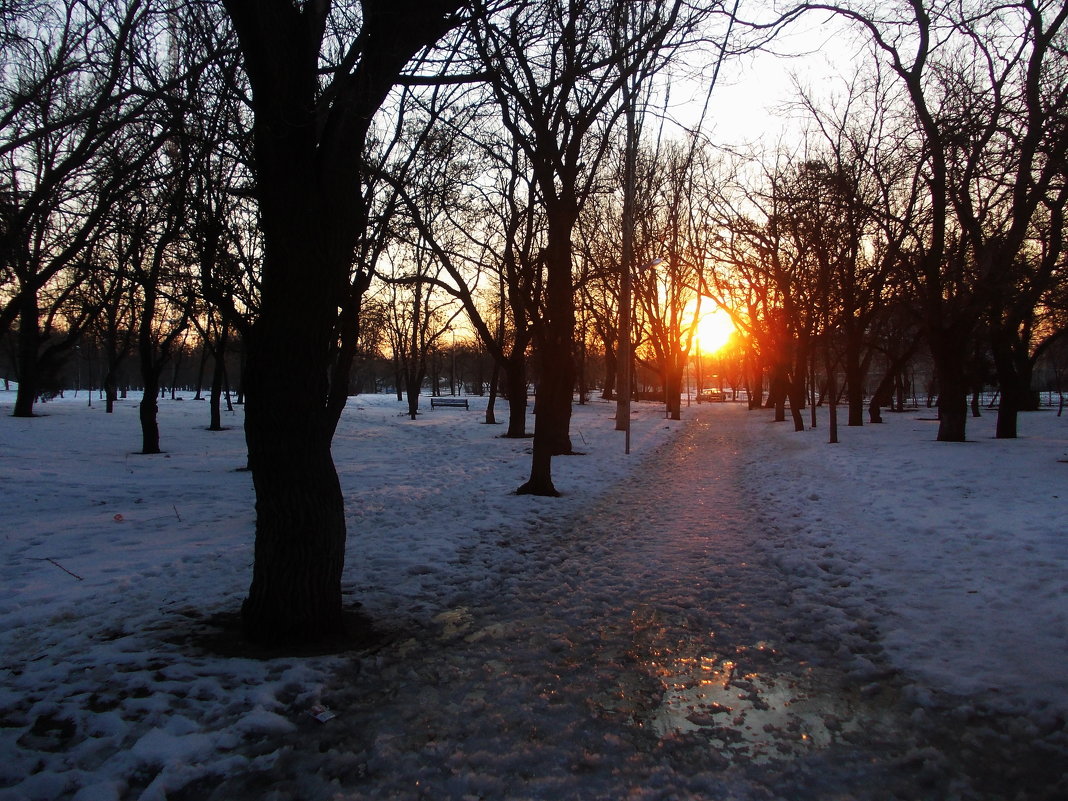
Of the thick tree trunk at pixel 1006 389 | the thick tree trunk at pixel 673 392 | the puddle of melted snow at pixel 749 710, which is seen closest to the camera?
the puddle of melted snow at pixel 749 710

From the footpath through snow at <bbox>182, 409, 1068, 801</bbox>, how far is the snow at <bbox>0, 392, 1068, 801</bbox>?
0.02 metres

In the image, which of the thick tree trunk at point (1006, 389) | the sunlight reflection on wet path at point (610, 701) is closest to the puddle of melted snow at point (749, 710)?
the sunlight reflection on wet path at point (610, 701)

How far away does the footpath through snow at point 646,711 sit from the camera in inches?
116

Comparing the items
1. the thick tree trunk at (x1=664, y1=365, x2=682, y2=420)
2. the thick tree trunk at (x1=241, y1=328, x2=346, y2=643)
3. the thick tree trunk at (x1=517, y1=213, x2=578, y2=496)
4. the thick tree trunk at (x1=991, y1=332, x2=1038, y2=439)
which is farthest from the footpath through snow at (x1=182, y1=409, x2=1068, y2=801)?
the thick tree trunk at (x1=664, y1=365, x2=682, y2=420)

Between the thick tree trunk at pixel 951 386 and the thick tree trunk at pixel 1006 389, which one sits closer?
the thick tree trunk at pixel 951 386

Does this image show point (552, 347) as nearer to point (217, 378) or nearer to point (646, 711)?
point (646, 711)

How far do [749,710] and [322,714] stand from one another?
226 cm

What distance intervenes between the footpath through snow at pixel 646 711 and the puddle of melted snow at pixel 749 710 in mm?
12

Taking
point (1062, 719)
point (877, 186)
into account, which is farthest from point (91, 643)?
point (877, 186)

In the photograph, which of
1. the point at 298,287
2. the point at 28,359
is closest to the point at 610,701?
the point at 298,287

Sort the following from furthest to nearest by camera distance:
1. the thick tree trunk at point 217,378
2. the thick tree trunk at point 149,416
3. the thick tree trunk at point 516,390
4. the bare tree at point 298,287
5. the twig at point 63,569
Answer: the thick tree trunk at point 217,378 < the thick tree trunk at point 516,390 < the thick tree trunk at point 149,416 < the twig at point 63,569 < the bare tree at point 298,287

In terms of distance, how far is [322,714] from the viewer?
354cm

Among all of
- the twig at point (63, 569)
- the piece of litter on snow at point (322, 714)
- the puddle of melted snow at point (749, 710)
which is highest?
the puddle of melted snow at point (749, 710)

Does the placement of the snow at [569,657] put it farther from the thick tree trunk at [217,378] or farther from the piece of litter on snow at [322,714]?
the thick tree trunk at [217,378]
